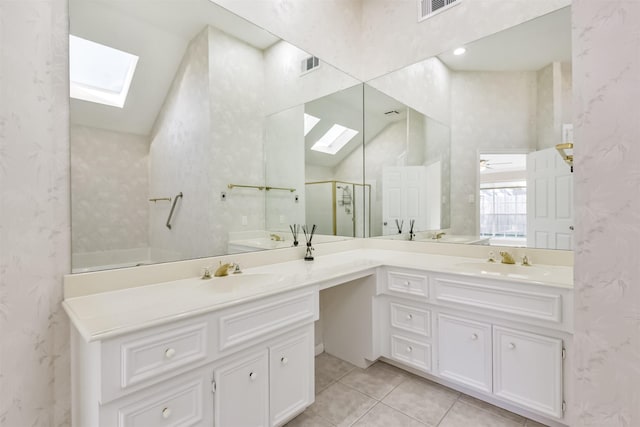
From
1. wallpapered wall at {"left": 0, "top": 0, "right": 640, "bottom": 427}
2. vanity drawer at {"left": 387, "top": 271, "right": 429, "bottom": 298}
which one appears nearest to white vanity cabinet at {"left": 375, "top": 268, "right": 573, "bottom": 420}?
vanity drawer at {"left": 387, "top": 271, "right": 429, "bottom": 298}

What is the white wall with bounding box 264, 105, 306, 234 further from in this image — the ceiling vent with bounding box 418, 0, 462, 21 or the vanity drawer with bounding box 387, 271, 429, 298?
Result: the ceiling vent with bounding box 418, 0, 462, 21

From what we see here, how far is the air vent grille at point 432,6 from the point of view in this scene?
235cm

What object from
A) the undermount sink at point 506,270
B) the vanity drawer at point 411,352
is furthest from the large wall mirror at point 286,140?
the vanity drawer at point 411,352

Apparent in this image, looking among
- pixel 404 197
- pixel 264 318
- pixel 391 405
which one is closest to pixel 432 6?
pixel 404 197

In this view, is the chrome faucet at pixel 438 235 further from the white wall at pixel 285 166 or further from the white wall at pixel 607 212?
the white wall at pixel 607 212

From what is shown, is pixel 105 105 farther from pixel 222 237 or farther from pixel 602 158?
pixel 602 158

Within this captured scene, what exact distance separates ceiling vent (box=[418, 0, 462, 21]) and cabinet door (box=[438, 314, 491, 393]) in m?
2.37

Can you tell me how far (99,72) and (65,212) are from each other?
682 millimetres

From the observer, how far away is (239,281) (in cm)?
172

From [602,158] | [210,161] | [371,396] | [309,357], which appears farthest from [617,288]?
[210,161]

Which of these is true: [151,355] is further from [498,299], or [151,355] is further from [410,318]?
[498,299]

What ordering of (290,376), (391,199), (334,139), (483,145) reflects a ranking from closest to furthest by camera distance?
(290,376), (483,145), (334,139), (391,199)

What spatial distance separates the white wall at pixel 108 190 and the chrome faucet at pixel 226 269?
0.40 metres

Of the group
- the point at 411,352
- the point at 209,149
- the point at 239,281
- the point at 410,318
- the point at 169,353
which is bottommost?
the point at 411,352
